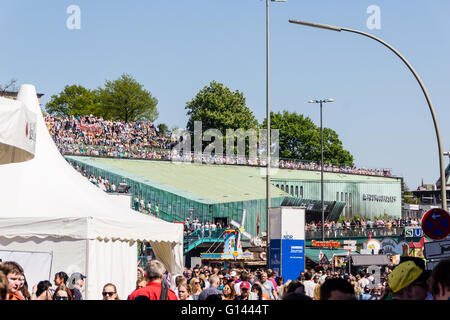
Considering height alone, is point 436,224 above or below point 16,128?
below

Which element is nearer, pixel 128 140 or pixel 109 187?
pixel 109 187

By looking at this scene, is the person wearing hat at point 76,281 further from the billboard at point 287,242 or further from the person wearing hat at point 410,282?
the billboard at point 287,242

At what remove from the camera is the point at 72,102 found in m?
96.5

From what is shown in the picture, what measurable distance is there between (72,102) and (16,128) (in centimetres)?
9177

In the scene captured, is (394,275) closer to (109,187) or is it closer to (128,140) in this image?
(109,187)

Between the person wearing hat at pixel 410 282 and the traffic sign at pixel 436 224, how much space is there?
22.9 ft

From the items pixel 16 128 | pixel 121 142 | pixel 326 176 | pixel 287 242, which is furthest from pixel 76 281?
pixel 326 176

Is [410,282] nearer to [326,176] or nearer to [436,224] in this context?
[436,224]

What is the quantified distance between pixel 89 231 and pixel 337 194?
209ft

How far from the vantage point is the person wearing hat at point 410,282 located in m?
5.61

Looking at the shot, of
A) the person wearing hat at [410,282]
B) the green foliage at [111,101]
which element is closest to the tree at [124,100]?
the green foliage at [111,101]

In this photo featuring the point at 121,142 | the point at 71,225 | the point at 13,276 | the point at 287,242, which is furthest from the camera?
the point at 121,142

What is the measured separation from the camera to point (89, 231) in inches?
565
